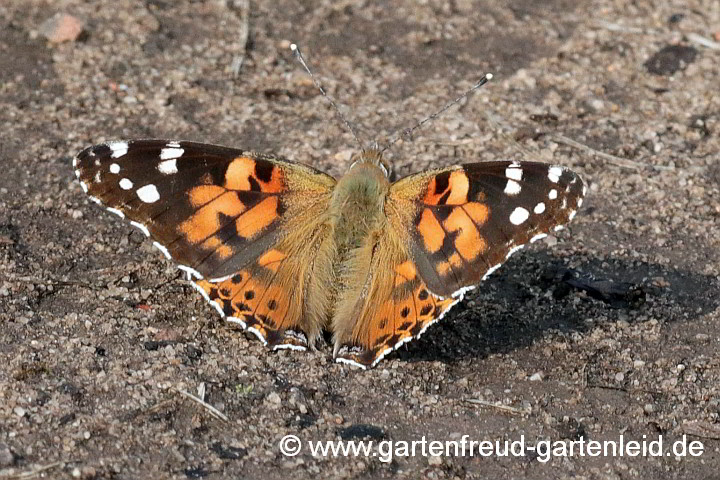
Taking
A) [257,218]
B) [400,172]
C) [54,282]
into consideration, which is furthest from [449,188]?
[54,282]

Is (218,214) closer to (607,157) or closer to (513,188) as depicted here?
(513,188)

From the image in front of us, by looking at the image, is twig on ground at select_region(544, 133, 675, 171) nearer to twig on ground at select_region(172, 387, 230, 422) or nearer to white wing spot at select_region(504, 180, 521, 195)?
white wing spot at select_region(504, 180, 521, 195)

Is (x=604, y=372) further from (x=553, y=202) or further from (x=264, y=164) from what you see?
(x=264, y=164)

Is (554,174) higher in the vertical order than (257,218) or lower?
higher

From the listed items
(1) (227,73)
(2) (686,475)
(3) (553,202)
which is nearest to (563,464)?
(2) (686,475)

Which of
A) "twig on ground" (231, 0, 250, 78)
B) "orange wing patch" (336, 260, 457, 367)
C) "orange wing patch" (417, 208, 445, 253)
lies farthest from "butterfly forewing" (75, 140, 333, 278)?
"twig on ground" (231, 0, 250, 78)

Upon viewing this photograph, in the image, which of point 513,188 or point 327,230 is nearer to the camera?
point 513,188
